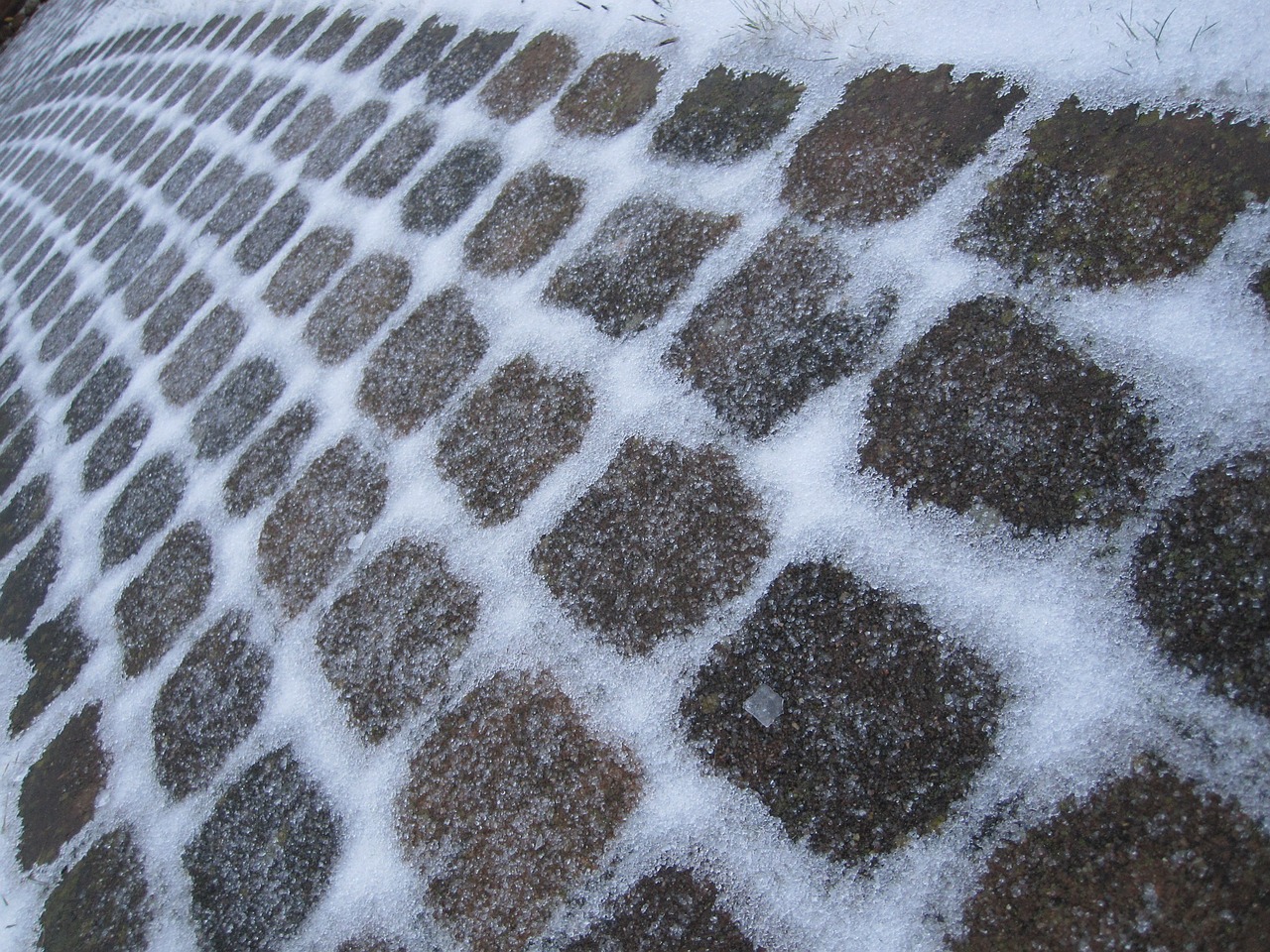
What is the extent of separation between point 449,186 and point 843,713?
145 cm

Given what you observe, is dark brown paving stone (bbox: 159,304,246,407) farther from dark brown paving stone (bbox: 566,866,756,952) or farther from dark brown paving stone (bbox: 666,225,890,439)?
dark brown paving stone (bbox: 566,866,756,952)

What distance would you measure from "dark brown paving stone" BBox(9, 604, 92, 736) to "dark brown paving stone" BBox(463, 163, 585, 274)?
121cm

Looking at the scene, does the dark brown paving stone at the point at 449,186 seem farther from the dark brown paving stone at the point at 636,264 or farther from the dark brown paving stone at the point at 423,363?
the dark brown paving stone at the point at 636,264

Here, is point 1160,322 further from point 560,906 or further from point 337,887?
point 337,887

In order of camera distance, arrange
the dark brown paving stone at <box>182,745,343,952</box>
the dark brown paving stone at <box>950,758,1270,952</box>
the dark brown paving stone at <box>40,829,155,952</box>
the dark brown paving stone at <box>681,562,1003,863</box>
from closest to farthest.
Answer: the dark brown paving stone at <box>950,758,1270,952</box> < the dark brown paving stone at <box>681,562,1003,863</box> < the dark brown paving stone at <box>182,745,343,952</box> < the dark brown paving stone at <box>40,829,155,952</box>

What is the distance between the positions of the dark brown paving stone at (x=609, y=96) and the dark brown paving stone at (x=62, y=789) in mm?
1585

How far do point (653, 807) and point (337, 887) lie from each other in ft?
1.67

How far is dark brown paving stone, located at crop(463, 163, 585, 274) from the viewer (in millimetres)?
1553

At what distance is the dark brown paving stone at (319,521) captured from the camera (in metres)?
1.41

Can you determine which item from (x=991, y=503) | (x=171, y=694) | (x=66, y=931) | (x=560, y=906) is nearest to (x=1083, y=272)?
(x=991, y=503)

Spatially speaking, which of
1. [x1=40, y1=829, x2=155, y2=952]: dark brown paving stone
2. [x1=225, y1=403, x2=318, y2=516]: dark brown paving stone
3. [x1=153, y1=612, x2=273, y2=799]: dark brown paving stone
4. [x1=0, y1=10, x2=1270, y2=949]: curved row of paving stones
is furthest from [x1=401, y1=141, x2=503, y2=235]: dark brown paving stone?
[x1=40, y1=829, x2=155, y2=952]: dark brown paving stone

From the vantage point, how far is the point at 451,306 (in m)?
1.57

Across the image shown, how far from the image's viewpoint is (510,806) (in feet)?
3.48

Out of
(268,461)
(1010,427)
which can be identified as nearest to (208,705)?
(268,461)
